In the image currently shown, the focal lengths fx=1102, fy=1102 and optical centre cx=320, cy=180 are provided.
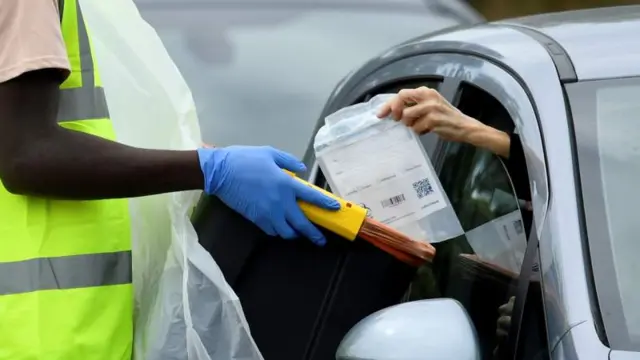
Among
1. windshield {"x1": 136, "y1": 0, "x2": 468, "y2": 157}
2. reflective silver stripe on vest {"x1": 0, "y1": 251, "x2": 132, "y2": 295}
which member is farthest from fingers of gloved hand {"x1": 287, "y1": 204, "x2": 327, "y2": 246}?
windshield {"x1": 136, "y1": 0, "x2": 468, "y2": 157}

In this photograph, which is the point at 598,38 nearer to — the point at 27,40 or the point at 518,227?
the point at 518,227

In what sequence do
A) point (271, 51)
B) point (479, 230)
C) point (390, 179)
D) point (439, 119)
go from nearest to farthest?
point (390, 179) < point (439, 119) < point (479, 230) < point (271, 51)

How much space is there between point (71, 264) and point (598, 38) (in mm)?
1156

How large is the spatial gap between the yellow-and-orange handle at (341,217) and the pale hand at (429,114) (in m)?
0.24

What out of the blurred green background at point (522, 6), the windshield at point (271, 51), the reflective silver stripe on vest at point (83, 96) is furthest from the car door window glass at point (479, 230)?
the blurred green background at point (522, 6)

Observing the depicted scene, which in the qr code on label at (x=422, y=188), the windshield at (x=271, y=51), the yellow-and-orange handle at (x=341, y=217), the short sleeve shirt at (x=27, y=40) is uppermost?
the short sleeve shirt at (x=27, y=40)

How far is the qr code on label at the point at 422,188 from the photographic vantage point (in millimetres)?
2148

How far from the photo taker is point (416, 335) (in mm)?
1785

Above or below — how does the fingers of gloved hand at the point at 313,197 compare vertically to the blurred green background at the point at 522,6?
above

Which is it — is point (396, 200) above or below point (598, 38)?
below

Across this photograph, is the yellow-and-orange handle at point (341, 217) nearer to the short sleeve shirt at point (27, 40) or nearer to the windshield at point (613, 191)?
the windshield at point (613, 191)

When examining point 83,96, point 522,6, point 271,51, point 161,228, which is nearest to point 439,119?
point 161,228

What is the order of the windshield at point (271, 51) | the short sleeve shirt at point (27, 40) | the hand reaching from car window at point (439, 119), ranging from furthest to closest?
the windshield at point (271, 51) < the hand reaching from car window at point (439, 119) < the short sleeve shirt at point (27, 40)

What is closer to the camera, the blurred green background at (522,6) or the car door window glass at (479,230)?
the car door window glass at (479,230)
